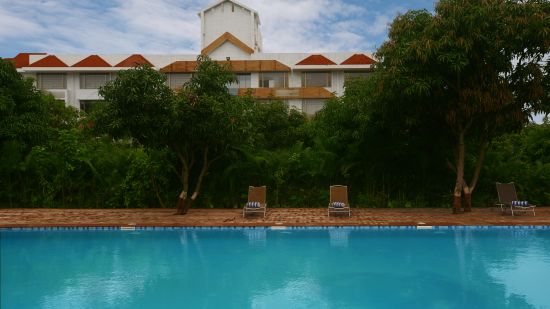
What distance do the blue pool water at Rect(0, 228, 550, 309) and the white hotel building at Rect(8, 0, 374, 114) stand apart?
Answer: 2580 cm

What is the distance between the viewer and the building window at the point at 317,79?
37688 mm

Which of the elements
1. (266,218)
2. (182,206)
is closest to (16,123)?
(182,206)

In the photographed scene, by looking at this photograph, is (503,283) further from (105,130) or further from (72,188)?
(72,188)

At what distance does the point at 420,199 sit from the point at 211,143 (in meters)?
6.79

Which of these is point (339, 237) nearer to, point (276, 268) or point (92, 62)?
point (276, 268)

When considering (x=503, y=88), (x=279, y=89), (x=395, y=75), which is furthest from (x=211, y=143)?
(x=279, y=89)

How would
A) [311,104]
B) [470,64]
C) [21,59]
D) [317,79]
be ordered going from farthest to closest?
[21,59] < [317,79] < [311,104] < [470,64]

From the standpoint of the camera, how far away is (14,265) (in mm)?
8484

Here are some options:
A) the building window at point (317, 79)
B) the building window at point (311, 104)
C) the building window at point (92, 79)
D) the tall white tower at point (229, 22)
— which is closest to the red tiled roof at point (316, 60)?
the building window at point (317, 79)

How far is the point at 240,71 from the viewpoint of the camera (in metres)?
36.8

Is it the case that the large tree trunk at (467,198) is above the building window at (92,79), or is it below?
below

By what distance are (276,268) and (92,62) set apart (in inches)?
1384

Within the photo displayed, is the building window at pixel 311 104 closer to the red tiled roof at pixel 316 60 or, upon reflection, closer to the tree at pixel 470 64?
the red tiled roof at pixel 316 60

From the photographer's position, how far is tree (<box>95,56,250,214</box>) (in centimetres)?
1126
